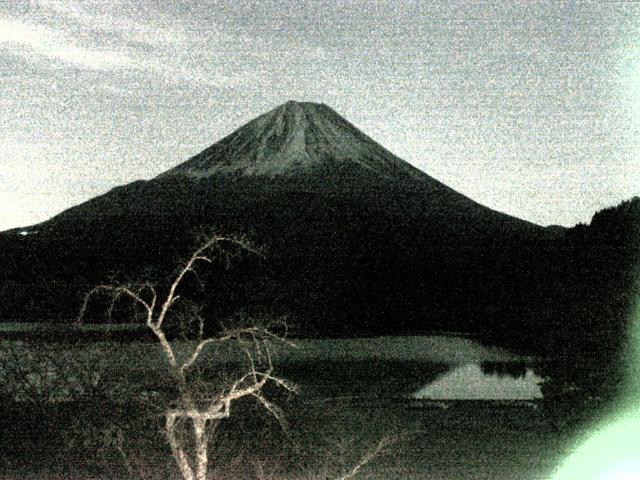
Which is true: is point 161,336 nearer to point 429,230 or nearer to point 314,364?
point 314,364

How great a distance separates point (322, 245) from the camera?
338ft

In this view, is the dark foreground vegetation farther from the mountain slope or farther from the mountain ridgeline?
the mountain slope

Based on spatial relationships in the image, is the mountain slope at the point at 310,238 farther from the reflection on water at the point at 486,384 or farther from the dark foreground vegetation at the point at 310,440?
the dark foreground vegetation at the point at 310,440

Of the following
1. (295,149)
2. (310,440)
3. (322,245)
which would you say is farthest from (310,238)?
(310,440)

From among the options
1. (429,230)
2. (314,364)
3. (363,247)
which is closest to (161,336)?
(314,364)

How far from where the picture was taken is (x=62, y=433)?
19594 mm

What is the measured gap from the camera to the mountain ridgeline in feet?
165

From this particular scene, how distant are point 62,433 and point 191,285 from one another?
212 ft

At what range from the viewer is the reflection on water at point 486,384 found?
91.1 ft

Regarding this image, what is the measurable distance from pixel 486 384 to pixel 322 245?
72871mm

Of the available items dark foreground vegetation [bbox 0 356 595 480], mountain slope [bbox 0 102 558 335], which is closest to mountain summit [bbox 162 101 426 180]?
mountain slope [bbox 0 102 558 335]

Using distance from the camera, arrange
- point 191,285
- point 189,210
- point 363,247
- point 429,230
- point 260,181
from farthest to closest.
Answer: point 260,181 < point 189,210 < point 429,230 < point 363,247 < point 191,285

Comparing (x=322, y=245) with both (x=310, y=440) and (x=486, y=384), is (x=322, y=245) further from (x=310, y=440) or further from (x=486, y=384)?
(x=310, y=440)

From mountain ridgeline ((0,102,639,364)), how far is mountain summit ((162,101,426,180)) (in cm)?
40
